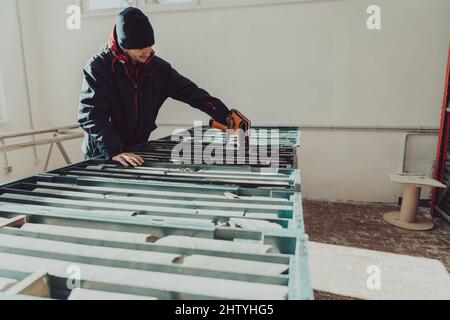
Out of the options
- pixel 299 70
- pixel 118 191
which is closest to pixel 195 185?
pixel 118 191

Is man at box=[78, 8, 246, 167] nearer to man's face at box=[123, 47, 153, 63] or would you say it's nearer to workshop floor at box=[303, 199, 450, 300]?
man's face at box=[123, 47, 153, 63]

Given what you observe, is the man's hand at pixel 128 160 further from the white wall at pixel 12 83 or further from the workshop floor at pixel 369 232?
the white wall at pixel 12 83

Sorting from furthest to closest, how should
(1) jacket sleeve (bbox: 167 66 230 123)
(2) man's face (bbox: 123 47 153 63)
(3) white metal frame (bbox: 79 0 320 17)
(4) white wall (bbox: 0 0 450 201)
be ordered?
(3) white metal frame (bbox: 79 0 320 17)
(4) white wall (bbox: 0 0 450 201)
(1) jacket sleeve (bbox: 167 66 230 123)
(2) man's face (bbox: 123 47 153 63)

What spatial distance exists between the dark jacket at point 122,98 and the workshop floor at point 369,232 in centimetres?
169

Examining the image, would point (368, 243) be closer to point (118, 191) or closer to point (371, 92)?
point (371, 92)

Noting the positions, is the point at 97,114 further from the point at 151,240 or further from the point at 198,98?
the point at 151,240

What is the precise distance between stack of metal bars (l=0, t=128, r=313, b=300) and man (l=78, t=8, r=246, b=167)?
19.2 inches

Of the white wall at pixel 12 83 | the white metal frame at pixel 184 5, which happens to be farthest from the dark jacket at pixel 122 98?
the white wall at pixel 12 83

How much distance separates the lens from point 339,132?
157 inches

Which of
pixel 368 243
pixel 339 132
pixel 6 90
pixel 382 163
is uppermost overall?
pixel 6 90

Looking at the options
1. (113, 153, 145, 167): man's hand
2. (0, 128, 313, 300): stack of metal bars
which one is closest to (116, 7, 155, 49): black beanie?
(113, 153, 145, 167): man's hand

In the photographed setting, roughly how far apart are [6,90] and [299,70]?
12.2 feet

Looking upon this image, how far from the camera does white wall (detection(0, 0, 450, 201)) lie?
3.66 metres
